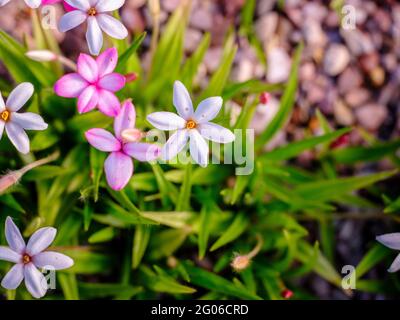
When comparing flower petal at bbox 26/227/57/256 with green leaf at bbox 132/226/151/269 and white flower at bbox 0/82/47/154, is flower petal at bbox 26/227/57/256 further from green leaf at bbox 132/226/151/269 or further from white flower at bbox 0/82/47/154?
green leaf at bbox 132/226/151/269

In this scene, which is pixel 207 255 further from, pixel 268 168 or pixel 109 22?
pixel 109 22

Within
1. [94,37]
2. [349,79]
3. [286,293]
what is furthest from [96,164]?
[349,79]

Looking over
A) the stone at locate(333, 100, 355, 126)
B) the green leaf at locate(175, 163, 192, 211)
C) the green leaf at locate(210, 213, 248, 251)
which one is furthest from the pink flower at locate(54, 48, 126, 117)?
the stone at locate(333, 100, 355, 126)

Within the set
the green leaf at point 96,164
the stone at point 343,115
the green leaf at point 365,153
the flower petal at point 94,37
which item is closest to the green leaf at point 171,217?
the green leaf at point 96,164

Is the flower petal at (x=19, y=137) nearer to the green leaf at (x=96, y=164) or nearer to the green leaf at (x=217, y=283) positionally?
the green leaf at (x=96, y=164)

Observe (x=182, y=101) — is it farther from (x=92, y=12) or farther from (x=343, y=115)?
(x=343, y=115)
